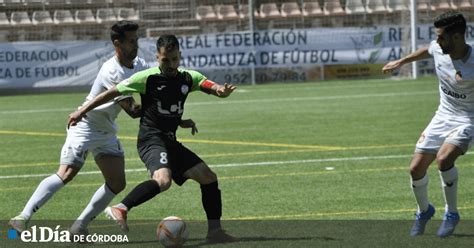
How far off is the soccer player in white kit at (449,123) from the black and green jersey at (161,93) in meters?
2.26

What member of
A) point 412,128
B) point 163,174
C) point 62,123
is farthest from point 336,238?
point 62,123

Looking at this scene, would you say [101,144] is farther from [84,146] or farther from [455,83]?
[455,83]

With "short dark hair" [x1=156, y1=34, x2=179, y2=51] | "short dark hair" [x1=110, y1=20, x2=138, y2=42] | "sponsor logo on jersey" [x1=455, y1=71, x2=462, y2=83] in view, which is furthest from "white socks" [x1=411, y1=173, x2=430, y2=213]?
"short dark hair" [x1=110, y1=20, x2=138, y2=42]

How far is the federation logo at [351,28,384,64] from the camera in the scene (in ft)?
116

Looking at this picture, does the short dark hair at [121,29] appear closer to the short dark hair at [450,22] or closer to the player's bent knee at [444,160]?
the short dark hair at [450,22]

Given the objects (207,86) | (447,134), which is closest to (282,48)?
(447,134)

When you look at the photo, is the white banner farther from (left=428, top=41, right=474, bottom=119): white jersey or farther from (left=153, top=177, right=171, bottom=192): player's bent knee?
(left=153, top=177, right=171, bottom=192): player's bent knee

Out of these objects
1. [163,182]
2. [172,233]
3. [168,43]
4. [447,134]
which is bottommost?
[172,233]

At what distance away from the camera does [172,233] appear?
859cm

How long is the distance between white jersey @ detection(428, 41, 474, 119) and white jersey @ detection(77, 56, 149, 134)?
2.81 m

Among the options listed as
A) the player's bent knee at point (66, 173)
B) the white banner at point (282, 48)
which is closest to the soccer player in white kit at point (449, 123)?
the player's bent knee at point (66, 173)

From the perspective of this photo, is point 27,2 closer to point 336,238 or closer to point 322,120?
point 322,120

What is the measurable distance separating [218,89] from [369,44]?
2690cm

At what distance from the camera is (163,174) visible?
864 centimetres
